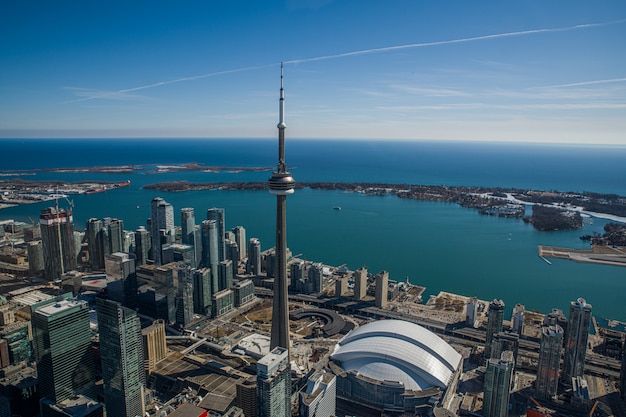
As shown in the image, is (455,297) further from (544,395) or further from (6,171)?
(6,171)

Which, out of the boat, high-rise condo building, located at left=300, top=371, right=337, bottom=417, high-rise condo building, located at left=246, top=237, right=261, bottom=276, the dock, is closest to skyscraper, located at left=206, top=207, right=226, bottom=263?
high-rise condo building, located at left=246, top=237, right=261, bottom=276

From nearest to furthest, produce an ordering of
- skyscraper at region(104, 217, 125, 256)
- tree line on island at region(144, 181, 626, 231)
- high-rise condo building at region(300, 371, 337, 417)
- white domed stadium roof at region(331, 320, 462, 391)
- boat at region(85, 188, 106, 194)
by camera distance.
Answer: high-rise condo building at region(300, 371, 337, 417), white domed stadium roof at region(331, 320, 462, 391), skyscraper at region(104, 217, 125, 256), tree line on island at region(144, 181, 626, 231), boat at region(85, 188, 106, 194)

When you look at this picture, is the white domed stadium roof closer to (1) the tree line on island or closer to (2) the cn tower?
(2) the cn tower

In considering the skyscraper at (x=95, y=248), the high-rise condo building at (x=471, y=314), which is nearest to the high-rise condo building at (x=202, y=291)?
the skyscraper at (x=95, y=248)

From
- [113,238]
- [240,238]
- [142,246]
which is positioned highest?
[113,238]

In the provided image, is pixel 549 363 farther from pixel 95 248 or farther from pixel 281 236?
pixel 95 248

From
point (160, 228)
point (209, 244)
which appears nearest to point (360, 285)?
→ point (209, 244)

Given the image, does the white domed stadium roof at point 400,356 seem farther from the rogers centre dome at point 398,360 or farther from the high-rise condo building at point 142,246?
the high-rise condo building at point 142,246
